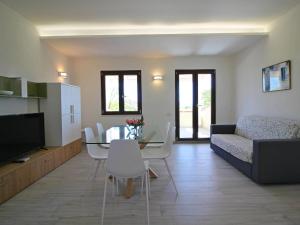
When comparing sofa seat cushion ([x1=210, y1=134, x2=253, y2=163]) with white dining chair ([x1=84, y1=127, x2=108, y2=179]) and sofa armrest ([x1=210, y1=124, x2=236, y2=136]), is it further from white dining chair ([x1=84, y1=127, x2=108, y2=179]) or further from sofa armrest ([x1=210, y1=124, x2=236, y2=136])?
white dining chair ([x1=84, y1=127, x2=108, y2=179])

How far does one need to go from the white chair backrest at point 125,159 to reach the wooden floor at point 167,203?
0.48m

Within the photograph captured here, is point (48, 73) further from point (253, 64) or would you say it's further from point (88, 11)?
point (253, 64)

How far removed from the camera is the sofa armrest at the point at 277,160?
3379 mm

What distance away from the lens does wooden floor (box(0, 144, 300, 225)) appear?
2.47 m

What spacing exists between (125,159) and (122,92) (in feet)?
15.9

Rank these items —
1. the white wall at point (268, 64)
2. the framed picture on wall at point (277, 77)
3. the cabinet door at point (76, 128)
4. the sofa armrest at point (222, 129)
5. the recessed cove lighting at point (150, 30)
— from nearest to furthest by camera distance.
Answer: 1. the white wall at point (268, 64)
2. the framed picture on wall at point (277, 77)
3. the recessed cove lighting at point (150, 30)
4. the cabinet door at point (76, 128)
5. the sofa armrest at point (222, 129)

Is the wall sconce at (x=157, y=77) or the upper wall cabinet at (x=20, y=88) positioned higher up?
the wall sconce at (x=157, y=77)

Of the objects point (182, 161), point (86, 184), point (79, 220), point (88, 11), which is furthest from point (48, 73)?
point (79, 220)

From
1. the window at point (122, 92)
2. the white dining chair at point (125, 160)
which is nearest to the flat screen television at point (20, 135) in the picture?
the white dining chair at point (125, 160)

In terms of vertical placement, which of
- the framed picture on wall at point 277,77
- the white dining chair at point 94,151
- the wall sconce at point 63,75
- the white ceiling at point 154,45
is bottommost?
the white dining chair at point 94,151

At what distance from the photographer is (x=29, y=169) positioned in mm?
→ 3504

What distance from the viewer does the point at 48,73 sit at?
18.0ft

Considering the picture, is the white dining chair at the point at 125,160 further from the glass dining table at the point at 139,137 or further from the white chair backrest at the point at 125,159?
the glass dining table at the point at 139,137

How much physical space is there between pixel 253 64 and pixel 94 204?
15.9 ft
